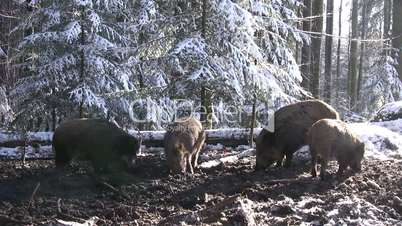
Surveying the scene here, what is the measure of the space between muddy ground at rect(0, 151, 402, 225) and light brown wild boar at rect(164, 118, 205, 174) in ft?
0.88

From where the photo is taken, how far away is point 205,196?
23.8 ft

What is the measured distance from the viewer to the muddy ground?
6176mm

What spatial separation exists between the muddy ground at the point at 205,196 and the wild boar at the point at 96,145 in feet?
0.89

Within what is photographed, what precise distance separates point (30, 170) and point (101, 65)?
15.6 ft

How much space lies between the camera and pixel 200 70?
36.4ft

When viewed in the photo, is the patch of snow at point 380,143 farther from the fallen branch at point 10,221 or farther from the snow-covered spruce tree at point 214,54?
the fallen branch at point 10,221

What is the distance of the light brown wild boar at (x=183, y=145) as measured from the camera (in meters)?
9.38

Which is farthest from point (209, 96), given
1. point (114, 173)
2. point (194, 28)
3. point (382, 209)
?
point (382, 209)

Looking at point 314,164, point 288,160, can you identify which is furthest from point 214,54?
point 314,164

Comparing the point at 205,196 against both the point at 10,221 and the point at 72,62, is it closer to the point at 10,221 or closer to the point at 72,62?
the point at 10,221

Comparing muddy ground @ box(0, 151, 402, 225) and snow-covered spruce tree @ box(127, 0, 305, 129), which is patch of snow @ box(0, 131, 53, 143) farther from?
snow-covered spruce tree @ box(127, 0, 305, 129)

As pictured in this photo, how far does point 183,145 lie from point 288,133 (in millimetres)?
2142

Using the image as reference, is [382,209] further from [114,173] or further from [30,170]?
[30,170]

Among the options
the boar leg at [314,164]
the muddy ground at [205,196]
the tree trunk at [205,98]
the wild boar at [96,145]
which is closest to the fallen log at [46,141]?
the tree trunk at [205,98]
